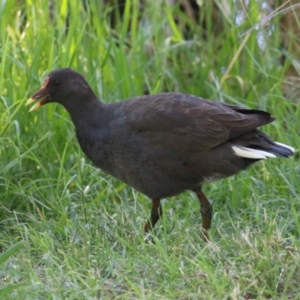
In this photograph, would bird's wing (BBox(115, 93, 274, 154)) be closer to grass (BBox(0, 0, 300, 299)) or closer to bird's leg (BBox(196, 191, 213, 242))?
bird's leg (BBox(196, 191, 213, 242))

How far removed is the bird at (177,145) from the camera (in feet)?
13.5

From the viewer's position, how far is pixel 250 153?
4.10m

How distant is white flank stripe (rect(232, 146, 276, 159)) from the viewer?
4.05 metres

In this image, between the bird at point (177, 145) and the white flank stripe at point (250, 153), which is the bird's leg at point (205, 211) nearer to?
the bird at point (177, 145)

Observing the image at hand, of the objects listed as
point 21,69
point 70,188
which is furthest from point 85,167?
point 21,69

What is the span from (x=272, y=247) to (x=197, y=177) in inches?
32.7

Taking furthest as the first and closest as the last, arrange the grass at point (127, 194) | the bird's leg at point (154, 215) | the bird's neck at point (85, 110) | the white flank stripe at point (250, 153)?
the bird's neck at point (85, 110), the bird's leg at point (154, 215), the white flank stripe at point (250, 153), the grass at point (127, 194)

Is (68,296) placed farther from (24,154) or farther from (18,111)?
(18,111)

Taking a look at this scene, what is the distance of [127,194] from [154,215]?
0.69m

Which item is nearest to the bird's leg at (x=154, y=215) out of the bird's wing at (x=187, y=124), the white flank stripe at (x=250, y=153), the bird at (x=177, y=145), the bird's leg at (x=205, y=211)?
the bird at (x=177, y=145)

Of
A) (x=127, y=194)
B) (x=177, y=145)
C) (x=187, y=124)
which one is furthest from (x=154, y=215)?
(x=127, y=194)

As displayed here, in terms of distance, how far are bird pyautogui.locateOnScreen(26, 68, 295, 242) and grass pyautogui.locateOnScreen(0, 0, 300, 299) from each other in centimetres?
24

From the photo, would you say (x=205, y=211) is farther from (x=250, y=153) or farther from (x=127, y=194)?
(x=127, y=194)

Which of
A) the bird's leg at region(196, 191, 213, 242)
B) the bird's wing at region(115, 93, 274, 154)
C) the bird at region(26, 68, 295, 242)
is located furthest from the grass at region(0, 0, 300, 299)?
the bird's wing at region(115, 93, 274, 154)
